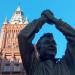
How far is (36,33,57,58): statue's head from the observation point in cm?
398

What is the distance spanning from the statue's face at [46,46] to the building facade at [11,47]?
5794 cm

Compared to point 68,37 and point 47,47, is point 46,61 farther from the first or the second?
point 68,37

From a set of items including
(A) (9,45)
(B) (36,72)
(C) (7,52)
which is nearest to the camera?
(B) (36,72)

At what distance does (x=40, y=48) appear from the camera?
403cm

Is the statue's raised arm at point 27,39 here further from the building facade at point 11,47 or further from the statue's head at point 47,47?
the building facade at point 11,47

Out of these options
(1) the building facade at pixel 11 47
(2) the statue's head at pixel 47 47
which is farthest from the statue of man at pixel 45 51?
(1) the building facade at pixel 11 47

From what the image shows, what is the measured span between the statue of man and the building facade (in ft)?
190

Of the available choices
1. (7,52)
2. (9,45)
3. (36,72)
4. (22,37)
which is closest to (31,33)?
(22,37)

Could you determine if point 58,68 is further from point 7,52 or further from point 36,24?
point 7,52

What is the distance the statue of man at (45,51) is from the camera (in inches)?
153

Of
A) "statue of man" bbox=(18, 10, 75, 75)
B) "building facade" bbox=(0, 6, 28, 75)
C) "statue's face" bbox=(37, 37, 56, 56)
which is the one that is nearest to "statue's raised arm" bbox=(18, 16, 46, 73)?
"statue of man" bbox=(18, 10, 75, 75)

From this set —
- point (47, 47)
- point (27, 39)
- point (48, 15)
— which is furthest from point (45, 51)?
point (48, 15)

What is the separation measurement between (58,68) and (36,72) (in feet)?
0.84

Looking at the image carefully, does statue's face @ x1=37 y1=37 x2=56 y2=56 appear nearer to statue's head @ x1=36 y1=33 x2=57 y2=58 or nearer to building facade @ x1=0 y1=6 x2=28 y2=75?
statue's head @ x1=36 y1=33 x2=57 y2=58
